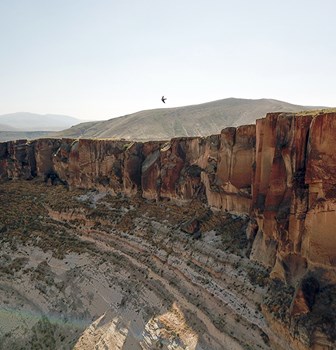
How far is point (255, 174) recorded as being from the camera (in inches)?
1014

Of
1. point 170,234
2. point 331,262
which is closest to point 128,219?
point 170,234

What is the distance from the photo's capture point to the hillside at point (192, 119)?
437ft

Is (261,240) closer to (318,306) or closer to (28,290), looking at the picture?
(318,306)

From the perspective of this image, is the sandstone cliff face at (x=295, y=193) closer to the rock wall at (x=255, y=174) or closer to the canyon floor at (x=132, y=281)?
the rock wall at (x=255, y=174)

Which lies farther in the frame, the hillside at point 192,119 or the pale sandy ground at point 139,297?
the hillside at point 192,119

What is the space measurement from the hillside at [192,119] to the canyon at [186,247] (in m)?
84.6

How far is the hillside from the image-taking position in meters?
133

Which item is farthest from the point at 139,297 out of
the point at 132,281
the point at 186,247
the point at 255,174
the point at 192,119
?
the point at 192,119

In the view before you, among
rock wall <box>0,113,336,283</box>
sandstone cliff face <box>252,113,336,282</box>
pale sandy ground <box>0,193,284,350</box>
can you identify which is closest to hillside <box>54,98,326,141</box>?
rock wall <box>0,113,336,283</box>

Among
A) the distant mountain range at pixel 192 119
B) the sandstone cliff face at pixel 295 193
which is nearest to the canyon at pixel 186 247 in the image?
the sandstone cliff face at pixel 295 193

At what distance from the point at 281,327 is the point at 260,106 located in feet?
471

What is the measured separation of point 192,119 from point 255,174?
417 feet

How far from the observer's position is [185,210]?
112ft

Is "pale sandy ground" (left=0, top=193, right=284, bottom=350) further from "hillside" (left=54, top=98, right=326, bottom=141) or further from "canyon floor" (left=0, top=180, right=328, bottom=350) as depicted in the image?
"hillside" (left=54, top=98, right=326, bottom=141)
